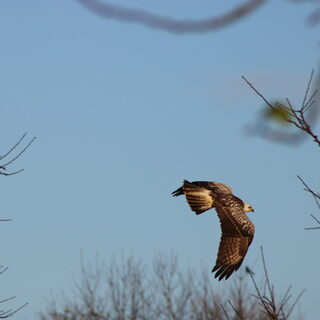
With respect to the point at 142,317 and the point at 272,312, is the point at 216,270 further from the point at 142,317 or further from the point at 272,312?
the point at 142,317

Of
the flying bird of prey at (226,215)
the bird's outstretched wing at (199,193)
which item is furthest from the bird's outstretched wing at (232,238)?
the bird's outstretched wing at (199,193)

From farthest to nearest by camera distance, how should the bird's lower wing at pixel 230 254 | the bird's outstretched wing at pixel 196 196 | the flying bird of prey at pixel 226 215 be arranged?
the bird's outstretched wing at pixel 196 196, the flying bird of prey at pixel 226 215, the bird's lower wing at pixel 230 254

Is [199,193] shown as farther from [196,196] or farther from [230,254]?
[230,254]

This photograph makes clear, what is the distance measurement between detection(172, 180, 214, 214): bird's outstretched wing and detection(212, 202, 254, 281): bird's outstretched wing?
17 centimetres

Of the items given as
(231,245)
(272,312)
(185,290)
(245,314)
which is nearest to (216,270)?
(231,245)

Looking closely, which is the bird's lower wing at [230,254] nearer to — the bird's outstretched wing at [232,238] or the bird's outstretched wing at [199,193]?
the bird's outstretched wing at [232,238]

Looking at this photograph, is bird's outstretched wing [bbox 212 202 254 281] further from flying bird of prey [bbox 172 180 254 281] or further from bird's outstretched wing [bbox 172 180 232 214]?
bird's outstretched wing [bbox 172 180 232 214]

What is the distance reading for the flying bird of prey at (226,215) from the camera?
45.1ft

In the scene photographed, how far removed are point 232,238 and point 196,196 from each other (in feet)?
3.38

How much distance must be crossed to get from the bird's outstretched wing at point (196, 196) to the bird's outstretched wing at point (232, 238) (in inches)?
6.6

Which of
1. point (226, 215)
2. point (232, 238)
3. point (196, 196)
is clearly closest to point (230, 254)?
point (232, 238)

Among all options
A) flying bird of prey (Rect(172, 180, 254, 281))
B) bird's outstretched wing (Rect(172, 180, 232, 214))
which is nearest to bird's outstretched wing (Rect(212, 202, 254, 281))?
flying bird of prey (Rect(172, 180, 254, 281))

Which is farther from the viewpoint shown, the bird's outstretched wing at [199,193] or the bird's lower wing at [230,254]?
the bird's outstretched wing at [199,193]

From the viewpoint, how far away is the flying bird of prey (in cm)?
1376
